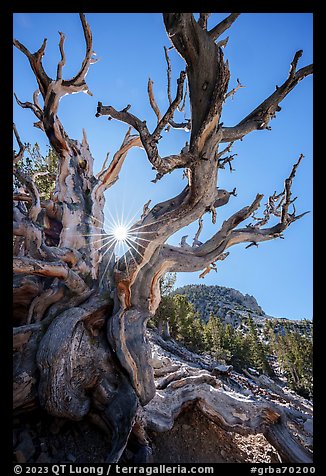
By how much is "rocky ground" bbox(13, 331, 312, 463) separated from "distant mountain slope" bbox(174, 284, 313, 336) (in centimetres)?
5058

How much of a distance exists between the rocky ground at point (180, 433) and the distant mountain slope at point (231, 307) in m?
50.6

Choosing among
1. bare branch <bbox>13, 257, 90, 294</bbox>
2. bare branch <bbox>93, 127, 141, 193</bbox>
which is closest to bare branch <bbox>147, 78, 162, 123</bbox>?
bare branch <bbox>93, 127, 141, 193</bbox>

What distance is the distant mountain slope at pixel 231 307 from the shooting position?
60.3 m

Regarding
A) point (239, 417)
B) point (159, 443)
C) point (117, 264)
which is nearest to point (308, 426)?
point (239, 417)

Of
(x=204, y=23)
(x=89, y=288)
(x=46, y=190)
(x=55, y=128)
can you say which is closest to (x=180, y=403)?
(x=89, y=288)

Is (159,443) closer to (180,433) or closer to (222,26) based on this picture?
(180,433)

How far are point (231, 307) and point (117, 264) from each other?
8278 cm

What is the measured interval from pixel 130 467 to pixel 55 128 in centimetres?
511

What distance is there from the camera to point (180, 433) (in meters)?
3.27

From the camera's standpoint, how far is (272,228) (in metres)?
4.64

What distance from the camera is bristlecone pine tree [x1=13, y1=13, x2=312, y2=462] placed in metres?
2.50

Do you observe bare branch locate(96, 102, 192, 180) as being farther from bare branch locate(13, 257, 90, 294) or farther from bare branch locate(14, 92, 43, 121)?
bare branch locate(14, 92, 43, 121)

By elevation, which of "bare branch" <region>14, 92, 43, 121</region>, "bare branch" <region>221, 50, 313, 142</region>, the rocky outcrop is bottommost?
the rocky outcrop
